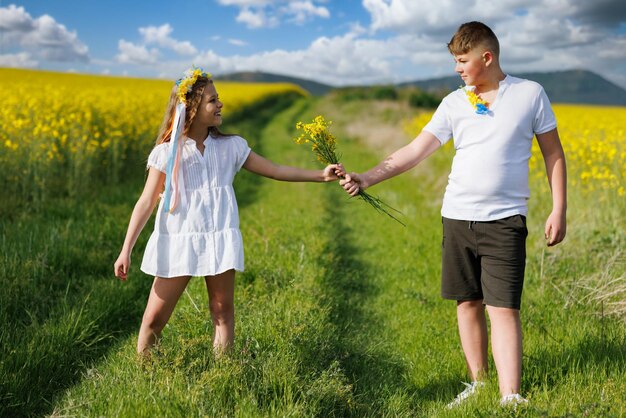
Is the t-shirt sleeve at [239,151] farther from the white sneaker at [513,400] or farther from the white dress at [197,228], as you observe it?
the white sneaker at [513,400]

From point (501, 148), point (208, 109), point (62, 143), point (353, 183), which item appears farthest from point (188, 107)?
point (62, 143)

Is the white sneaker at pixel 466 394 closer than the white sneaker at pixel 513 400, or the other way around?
the white sneaker at pixel 513 400

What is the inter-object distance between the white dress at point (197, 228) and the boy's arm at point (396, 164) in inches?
27.3

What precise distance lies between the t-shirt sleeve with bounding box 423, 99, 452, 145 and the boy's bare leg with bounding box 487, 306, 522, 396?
0.96 m

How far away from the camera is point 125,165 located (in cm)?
975

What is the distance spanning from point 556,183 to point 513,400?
113 centimetres

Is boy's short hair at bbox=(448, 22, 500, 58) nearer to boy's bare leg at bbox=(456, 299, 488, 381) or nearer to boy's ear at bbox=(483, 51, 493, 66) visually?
boy's ear at bbox=(483, 51, 493, 66)

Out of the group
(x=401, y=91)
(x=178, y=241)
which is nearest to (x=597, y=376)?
(x=178, y=241)

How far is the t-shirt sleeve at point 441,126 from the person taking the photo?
128 inches

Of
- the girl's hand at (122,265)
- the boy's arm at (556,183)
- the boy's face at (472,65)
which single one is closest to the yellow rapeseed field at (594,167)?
the boy's arm at (556,183)

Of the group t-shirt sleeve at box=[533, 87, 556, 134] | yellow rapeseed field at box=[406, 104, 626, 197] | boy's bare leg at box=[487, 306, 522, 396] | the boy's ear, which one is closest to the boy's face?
the boy's ear

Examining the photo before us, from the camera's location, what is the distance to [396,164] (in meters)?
Result: 3.37

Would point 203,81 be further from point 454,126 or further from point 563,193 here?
point 563,193

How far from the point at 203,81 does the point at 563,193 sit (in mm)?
1981
